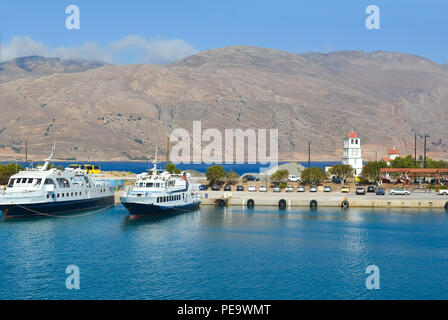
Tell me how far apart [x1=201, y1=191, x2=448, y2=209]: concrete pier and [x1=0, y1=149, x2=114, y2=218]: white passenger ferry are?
2471 centimetres

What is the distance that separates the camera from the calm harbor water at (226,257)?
4400cm

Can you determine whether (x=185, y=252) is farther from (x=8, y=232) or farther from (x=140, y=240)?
(x=8, y=232)

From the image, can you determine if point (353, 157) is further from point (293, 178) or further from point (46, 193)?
point (46, 193)

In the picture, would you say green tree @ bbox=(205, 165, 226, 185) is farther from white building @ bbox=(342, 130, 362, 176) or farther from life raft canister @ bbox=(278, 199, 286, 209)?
white building @ bbox=(342, 130, 362, 176)

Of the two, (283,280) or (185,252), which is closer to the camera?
(283,280)

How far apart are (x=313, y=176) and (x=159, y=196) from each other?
50735 millimetres

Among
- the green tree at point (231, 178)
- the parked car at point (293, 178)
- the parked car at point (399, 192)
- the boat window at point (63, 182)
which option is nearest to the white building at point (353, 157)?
the parked car at point (293, 178)

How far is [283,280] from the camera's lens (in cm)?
4662

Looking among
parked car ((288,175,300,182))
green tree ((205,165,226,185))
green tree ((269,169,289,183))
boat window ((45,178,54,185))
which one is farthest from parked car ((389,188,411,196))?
boat window ((45,178,54,185))

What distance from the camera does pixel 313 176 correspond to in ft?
405

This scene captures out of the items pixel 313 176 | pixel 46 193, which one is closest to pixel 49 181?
pixel 46 193

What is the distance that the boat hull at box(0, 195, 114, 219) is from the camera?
79250 mm
